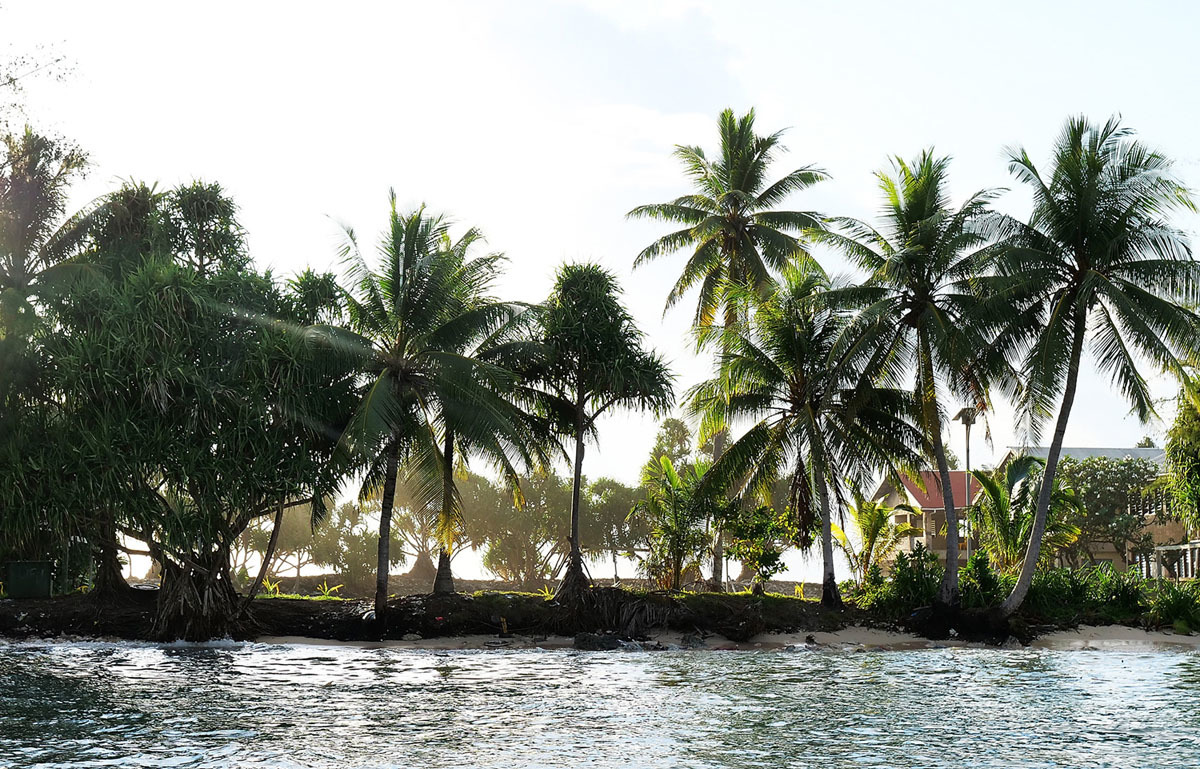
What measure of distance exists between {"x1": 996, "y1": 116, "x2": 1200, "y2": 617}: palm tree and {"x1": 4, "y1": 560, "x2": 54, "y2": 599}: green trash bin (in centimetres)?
2353

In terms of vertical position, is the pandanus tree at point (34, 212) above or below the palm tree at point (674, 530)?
above

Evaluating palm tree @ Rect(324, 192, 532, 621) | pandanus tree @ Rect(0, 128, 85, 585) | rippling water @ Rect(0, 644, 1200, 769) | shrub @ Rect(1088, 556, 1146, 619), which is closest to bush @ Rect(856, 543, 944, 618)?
shrub @ Rect(1088, 556, 1146, 619)

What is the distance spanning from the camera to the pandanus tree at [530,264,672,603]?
2573cm

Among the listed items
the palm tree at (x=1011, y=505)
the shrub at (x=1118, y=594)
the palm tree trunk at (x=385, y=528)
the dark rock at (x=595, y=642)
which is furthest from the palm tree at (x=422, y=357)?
the shrub at (x=1118, y=594)

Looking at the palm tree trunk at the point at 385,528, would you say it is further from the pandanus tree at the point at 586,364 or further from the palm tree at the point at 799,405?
the palm tree at the point at 799,405

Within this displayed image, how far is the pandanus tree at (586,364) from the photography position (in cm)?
2573

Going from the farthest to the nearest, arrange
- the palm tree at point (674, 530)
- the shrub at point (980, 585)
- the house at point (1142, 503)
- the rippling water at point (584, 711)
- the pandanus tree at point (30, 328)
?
1. the house at point (1142, 503)
2. the palm tree at point (674, 530)
3. the shrub at point (980, 585)
4. the pandanus tree at point (30, 328)
5. the rippling water at point (584, 711)

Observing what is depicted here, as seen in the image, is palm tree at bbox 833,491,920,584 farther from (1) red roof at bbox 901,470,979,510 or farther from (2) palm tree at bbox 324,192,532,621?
(1) red roof at bbox 901,470,979,510

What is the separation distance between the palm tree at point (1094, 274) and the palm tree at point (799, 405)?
3679 millimetres

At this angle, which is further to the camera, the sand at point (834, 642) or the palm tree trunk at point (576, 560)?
the palm tree trunk at point (576, 560)

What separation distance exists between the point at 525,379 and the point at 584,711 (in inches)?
524

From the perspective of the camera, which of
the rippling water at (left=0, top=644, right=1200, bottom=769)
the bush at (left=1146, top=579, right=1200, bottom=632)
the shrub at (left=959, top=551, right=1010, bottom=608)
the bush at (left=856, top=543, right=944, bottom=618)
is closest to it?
the rippling water at (left=0, top=644, right=1200, bottom=769)

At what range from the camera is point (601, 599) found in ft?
83.8

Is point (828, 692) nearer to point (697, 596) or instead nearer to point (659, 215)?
point (697, 596)
